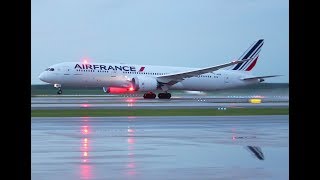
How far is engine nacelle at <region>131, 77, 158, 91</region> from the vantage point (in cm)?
6693

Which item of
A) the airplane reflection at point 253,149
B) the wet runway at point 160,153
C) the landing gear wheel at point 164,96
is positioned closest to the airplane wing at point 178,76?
the landing gear wheel at point 164,96

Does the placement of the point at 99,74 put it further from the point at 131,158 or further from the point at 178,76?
the point at 131,158

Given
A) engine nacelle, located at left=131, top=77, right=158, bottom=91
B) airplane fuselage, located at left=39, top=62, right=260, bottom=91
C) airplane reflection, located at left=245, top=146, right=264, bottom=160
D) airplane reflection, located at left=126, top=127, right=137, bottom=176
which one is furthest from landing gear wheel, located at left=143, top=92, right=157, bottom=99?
airplane reflection, located at left=245, top=146, right=264, bottom=160

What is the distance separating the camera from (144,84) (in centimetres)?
6694

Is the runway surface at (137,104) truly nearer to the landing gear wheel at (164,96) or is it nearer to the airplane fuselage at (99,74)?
the landing gear wheel at (164,96)

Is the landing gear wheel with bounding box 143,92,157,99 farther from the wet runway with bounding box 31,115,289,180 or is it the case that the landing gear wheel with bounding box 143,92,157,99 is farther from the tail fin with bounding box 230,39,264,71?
the wet runway with bounding box 31,115,289,180

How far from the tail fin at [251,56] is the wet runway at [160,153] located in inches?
2396

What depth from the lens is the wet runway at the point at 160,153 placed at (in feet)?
31.1

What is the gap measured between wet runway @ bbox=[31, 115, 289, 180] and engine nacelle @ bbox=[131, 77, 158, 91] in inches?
1793
